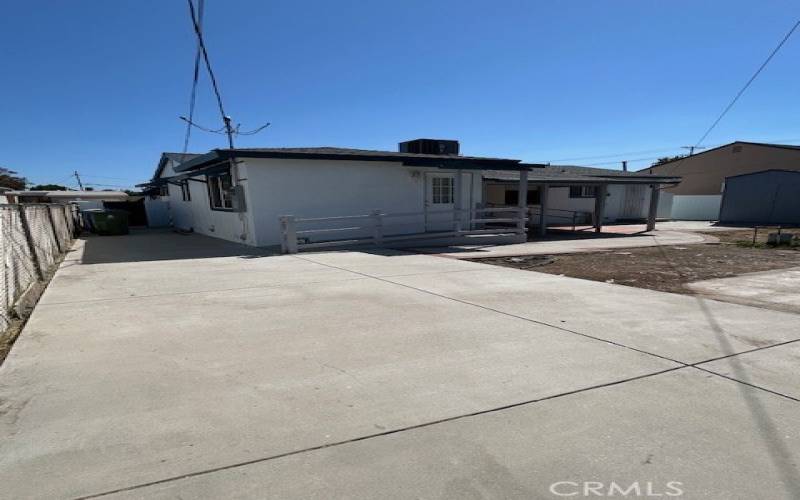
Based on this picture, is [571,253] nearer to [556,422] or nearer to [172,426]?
[556,422]

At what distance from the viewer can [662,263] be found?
9.40m

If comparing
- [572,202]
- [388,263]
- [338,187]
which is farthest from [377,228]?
[572,202]

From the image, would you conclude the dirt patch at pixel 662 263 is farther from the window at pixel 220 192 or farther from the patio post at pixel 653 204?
the window at pixel 220 192

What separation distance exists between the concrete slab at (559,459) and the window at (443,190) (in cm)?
1257

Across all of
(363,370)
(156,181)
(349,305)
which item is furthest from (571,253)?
(156,181)

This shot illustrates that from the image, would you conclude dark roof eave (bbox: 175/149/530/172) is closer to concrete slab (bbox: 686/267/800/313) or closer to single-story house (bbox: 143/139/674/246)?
single-story house (bbox: 143/139/674/246)

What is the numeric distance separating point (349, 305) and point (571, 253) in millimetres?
8138

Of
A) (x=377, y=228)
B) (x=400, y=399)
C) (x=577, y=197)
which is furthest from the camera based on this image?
(x=577, y=197)

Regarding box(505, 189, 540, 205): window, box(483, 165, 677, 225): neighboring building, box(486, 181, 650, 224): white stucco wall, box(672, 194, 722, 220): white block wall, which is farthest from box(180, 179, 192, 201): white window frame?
box(672, 194, 722, 220): white block wall

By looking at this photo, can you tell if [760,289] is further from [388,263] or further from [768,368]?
[388,263]

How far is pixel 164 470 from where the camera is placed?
6.93ft

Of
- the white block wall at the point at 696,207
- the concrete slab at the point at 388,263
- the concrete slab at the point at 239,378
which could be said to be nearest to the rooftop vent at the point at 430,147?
the concrete slab at the point at 388,263

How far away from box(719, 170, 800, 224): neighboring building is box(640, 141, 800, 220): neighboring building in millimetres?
2281

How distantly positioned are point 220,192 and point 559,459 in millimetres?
15021
